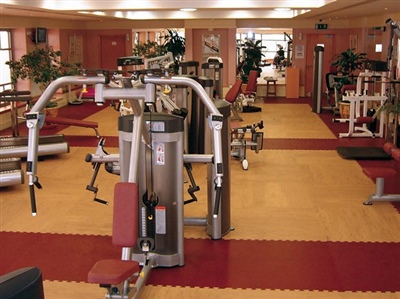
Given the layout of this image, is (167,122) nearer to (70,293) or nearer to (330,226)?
(70,293)

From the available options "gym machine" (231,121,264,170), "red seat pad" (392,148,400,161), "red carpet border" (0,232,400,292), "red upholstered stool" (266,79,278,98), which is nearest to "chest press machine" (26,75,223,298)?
"red carpet border" (0,232,400,292)

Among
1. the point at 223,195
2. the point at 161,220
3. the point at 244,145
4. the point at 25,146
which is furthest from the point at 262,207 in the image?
the point at 25,146

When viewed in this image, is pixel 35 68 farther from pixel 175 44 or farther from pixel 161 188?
pixel 161 188

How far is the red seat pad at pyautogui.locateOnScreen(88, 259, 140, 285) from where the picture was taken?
3318 millimetres

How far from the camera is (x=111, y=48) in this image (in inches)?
632

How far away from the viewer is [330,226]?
524 centimetres

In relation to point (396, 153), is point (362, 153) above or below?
below

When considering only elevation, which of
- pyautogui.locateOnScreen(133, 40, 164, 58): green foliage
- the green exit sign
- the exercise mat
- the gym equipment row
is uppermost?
the green exit sign

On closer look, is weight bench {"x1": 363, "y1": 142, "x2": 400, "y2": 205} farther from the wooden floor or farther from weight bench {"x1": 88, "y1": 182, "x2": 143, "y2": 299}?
weight bench {"x1": 88, "y1": 182, "x2": 143, "y2": 299}

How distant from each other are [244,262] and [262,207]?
1388 millimetres

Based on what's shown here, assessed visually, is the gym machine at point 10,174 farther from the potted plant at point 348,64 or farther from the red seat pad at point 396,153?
the potted plant at point 348,64

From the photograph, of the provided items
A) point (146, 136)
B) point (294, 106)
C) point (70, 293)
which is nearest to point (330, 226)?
point (146, 136)

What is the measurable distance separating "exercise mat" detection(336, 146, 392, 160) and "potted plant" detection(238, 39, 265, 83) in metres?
6.83

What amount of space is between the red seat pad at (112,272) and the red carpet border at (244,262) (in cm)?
68
